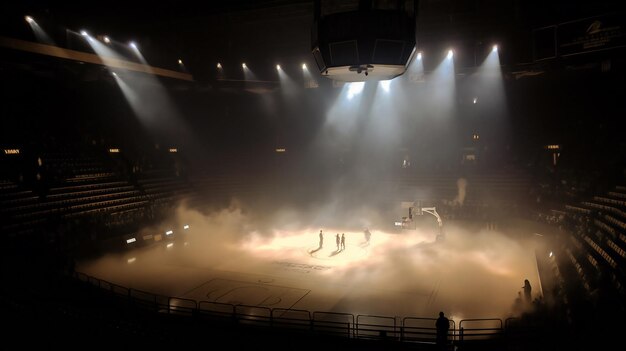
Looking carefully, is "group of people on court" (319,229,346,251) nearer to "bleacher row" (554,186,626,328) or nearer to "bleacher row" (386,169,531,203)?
"bleacher row" (554,186,626,328)

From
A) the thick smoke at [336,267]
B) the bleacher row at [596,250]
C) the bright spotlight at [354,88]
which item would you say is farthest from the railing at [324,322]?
the bright spotlight at [354,88]

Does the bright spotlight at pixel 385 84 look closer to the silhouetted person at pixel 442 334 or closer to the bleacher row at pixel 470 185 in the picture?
the bleacher row at pixel 470 185

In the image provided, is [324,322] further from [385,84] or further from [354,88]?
[354,88]

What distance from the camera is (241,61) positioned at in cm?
2814

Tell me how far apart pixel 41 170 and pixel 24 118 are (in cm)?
678

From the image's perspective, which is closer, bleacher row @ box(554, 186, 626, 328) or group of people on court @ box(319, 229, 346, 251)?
bleacher row @ box(554, 186, 626, 328)

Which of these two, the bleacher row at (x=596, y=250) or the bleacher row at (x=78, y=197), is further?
the bleacher row at (x=78, y=197)

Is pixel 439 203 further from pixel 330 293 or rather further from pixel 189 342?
pixel 189 342

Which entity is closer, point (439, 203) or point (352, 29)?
point (352, 29)

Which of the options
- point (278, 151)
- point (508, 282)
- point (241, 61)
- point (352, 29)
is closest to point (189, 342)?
point (352, 29)

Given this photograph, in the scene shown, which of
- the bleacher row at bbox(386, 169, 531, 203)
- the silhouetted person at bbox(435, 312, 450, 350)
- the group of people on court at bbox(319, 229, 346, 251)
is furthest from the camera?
the bleacher row at bbox(386, 169, 531, 203)

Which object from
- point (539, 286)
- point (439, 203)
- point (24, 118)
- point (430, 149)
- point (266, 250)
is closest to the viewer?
point (539, 286)

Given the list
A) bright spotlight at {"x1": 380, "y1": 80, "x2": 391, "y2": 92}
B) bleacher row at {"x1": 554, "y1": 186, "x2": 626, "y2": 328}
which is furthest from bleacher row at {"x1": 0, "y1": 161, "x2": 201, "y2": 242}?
bleacher row at {"x1": 554, "y1": 186, "x2": 626, "y2": 328}

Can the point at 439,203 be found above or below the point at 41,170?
below
